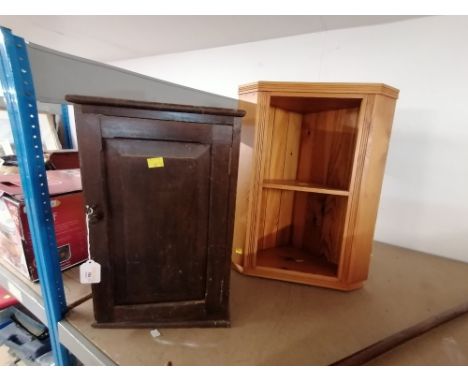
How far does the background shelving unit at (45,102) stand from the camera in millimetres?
549

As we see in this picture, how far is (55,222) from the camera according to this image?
34.7 inches

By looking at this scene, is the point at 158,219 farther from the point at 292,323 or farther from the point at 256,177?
the point at 292,323

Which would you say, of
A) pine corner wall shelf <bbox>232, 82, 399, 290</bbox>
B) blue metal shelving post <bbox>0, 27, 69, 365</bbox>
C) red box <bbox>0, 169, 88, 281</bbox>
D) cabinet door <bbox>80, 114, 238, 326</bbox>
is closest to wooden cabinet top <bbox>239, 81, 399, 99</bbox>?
pine corner wall shelf <bbox>232, 82, 399, 290</bbox>

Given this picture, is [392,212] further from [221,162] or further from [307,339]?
[221,162]

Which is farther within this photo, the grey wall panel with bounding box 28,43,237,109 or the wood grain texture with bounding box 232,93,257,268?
the wood grain texture with bounding box 232,93,257,268

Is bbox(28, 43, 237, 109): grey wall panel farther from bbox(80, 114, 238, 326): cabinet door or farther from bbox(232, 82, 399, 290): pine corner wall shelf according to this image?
bbox(232, 82, 399, 290): pine corner wall shelf

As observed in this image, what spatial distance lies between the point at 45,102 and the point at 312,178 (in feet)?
3.52

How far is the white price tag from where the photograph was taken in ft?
2.10

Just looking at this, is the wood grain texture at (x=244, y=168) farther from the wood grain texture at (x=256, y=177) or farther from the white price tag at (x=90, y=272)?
the white price tag at (x=90, y=272)

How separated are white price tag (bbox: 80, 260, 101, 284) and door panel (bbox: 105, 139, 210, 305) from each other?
48mm

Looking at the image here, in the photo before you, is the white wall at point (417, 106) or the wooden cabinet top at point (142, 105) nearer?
the wooden cabinet top at point (142, 105)

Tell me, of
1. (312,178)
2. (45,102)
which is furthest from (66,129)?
(312,178)

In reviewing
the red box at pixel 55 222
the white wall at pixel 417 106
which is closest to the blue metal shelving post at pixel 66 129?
the red box at pixel 55 222

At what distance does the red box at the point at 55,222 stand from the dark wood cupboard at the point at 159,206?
35cm
